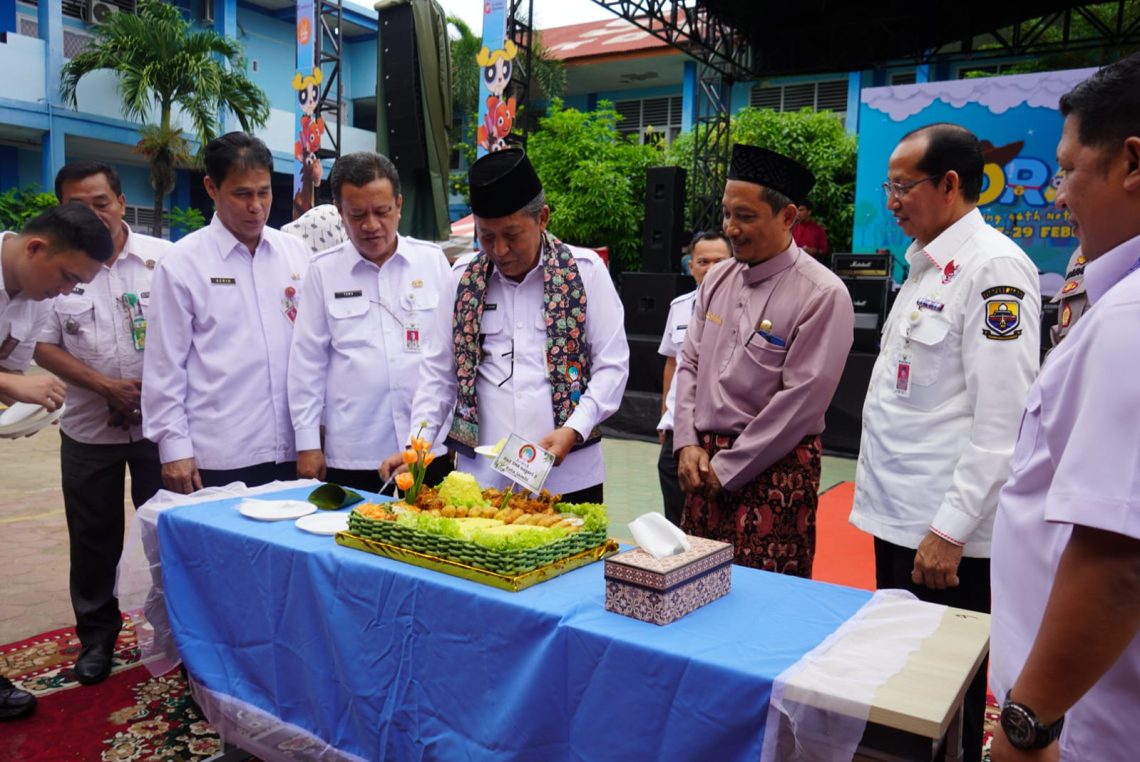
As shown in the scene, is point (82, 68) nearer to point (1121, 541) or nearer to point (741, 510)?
point (741, 510)

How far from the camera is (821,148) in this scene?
1420cm

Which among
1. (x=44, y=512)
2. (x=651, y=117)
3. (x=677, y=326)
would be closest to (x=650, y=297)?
(x=677, y=326)

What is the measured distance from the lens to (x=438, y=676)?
5.41 feet

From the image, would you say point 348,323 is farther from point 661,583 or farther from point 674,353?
point 661,583

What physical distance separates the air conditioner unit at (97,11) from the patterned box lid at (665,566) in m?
17.2

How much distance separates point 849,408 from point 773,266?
5037 millimetres

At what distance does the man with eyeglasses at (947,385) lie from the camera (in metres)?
1.86

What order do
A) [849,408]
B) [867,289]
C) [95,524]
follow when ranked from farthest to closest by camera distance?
[867,289], [849,408], [95,524]

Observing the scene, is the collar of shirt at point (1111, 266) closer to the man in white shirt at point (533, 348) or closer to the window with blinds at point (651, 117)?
the man in white shirt at point (533, 348)

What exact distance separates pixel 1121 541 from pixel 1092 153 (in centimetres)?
47

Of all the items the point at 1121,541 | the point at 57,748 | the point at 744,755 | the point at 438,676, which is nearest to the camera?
the point at 1121,541

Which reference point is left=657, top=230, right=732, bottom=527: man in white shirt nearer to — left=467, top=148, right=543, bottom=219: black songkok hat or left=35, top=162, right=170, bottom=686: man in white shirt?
left=467, top=148, right=543, bottom=219: black songkok hat

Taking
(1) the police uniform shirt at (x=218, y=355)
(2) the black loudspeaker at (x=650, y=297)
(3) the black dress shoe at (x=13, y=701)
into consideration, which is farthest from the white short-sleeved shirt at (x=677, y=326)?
(2) the black loudspeaker at (x=650, y=297)

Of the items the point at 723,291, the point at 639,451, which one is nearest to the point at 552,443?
the point at 723,291
